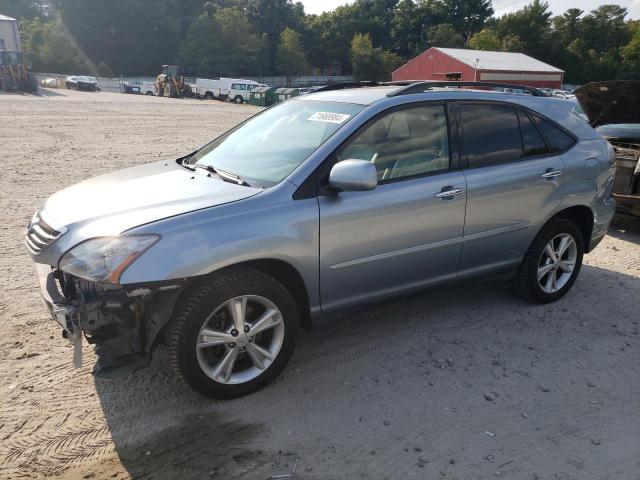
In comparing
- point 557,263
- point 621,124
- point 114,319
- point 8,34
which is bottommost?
point 557,263

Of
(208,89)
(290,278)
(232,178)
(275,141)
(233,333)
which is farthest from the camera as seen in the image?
(208,89)

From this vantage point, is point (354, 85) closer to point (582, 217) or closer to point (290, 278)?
point (290, 278)

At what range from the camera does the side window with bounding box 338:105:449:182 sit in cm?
356

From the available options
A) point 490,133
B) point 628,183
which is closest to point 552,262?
point 490,133

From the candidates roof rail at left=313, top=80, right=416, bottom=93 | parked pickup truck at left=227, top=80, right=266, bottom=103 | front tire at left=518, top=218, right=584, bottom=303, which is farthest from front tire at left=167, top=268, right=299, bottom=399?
parked pickup truck at left=227, top=80, right=266, bottom=103

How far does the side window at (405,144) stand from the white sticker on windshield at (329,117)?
190 millimetres

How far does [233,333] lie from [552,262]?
294cm

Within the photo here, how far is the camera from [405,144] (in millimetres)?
3762

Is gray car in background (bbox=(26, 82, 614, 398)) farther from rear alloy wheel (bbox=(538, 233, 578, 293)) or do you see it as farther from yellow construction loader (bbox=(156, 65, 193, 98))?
yellow construction loader (bbox=(156, 65, 193, 98))

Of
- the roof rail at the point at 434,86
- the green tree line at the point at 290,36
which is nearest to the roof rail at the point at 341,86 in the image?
the roof rail at the point at 434,86

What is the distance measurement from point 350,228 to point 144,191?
4.36 ft

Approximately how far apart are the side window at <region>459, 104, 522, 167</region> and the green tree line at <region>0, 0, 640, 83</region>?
250ft

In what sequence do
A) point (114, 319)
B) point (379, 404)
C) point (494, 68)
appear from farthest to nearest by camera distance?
point (494, 68), point (379, 404), point (114, 319)

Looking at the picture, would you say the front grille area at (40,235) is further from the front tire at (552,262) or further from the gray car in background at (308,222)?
the front tire at (552,262)
